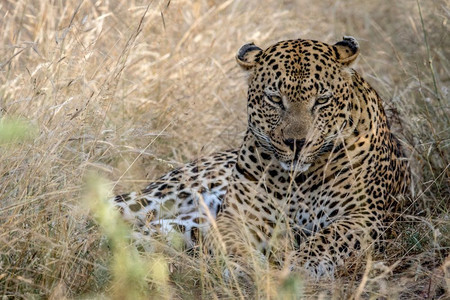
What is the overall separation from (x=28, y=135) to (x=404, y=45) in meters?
6.33

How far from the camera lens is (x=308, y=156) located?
591 cm

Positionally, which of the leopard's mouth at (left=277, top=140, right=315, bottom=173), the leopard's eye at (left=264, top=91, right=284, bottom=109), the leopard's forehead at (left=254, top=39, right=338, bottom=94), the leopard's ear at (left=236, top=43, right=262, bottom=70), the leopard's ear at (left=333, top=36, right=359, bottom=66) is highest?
the leopard's ear at (left=333, top=36, right=359, bottom=66)

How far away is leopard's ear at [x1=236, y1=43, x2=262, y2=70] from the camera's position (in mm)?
6316

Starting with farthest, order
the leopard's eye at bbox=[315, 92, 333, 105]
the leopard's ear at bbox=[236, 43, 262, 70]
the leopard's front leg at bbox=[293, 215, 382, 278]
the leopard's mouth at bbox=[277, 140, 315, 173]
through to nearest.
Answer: the leopard's ear at bbox=[236, 43, 262, 70] < the leopard's eye at bbox=[315, 92, 333, 105] < the leopard's mouth at bbox=[277, 140, 315, 173] < the leopard's front leg at bbox=[293, 215, 382, 278]

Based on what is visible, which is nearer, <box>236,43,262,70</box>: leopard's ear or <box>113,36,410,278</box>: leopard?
<box>113,36,410,278</box>: leopard

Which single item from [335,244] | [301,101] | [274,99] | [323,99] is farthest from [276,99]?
[335,244]

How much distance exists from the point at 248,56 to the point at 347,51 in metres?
0.66

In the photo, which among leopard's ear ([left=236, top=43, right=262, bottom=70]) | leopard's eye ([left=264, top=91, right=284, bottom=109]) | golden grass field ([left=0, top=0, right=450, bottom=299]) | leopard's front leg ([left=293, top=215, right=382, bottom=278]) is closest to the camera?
golden grass field ([left=0, top=0, right=450, bottom=299])

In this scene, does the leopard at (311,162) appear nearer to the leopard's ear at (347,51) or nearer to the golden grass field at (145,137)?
the leopard's ear at (347,51)

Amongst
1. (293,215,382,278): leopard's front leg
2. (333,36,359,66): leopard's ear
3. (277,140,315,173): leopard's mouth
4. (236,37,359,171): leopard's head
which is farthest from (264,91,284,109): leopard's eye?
(293,215,382,278): leopard's front leg

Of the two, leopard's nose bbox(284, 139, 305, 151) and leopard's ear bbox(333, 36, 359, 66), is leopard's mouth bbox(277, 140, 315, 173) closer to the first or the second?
leopard's nose bbox(284, 139, 305, 151)

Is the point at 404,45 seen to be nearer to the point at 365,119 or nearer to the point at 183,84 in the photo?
the point at 183,84

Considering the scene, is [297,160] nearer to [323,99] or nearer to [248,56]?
[323,99]

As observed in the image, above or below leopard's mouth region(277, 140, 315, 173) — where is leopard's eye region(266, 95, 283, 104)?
above
